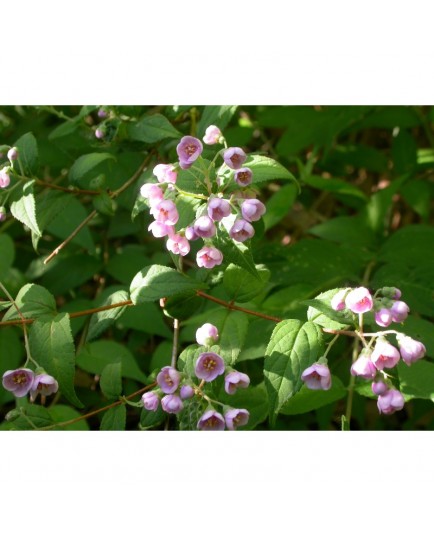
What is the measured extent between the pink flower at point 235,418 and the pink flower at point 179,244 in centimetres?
37

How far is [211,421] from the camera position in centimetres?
149

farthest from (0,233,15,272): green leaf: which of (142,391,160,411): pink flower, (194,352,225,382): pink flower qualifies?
(194,352,225,382): pink flower

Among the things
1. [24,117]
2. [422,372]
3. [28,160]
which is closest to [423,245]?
[422,372]

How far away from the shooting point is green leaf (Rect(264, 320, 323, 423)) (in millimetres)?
1466

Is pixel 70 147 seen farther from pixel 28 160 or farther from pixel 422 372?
pixel 422 372

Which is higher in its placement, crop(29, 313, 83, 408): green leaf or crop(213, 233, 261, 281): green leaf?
crop(213, 233, 261, 281): green leaf

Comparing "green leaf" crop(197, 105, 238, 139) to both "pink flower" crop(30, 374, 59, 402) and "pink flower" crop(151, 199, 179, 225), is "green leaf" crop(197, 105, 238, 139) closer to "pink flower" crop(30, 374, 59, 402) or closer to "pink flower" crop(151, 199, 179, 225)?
"pink flower" crop(151, 199, 179, 225)

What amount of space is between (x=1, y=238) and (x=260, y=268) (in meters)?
1.07

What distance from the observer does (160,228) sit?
5.17ft

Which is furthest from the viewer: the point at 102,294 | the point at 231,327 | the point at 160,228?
the point at 102,294

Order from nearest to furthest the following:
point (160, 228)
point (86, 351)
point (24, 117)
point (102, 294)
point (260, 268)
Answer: point (160, 228) → point (260, 268) → point (86, 351) → point (102, 294) → point (24, 117)

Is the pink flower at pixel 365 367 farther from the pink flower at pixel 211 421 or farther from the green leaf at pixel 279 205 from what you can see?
the green leaf at pixel 279 205

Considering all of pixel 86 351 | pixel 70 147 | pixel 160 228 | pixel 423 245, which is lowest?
pixel 86 351

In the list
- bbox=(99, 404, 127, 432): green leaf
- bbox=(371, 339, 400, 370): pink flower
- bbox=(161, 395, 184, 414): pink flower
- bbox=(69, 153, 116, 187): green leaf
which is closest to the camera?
bbox=(371, 339, 400, 370): pink flower
